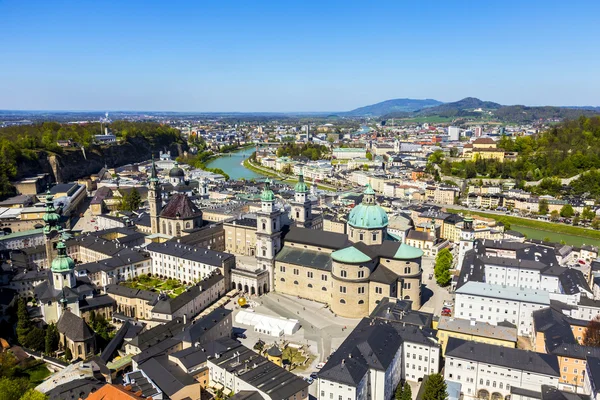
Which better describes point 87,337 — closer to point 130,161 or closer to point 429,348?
point 429,348

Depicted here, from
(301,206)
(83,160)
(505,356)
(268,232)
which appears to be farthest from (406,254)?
(83,160)

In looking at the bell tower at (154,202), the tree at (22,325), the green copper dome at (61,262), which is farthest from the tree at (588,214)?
the tree at (22,325)

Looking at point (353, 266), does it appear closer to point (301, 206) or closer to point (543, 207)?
point (301, 206)

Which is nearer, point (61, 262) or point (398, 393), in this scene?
point (398, 393)

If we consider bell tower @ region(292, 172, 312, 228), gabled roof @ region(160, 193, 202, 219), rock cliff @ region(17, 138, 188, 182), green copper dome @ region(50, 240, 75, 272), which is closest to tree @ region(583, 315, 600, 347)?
bell tower @ region(292, 172, 312, 228)

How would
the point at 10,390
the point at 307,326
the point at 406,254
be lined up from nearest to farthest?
the point at 10,390, the point at 307,326, the point at 406,254

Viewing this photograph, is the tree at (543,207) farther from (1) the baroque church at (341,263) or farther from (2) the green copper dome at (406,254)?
(2) the green copper dome at (406,254)

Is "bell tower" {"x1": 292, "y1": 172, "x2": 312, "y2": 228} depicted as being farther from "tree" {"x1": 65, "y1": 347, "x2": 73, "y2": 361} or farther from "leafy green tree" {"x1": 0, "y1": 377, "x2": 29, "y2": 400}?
"leafy green tree" {"x1": 0, "y1": 377, "x2": 29, "y2": 400}
